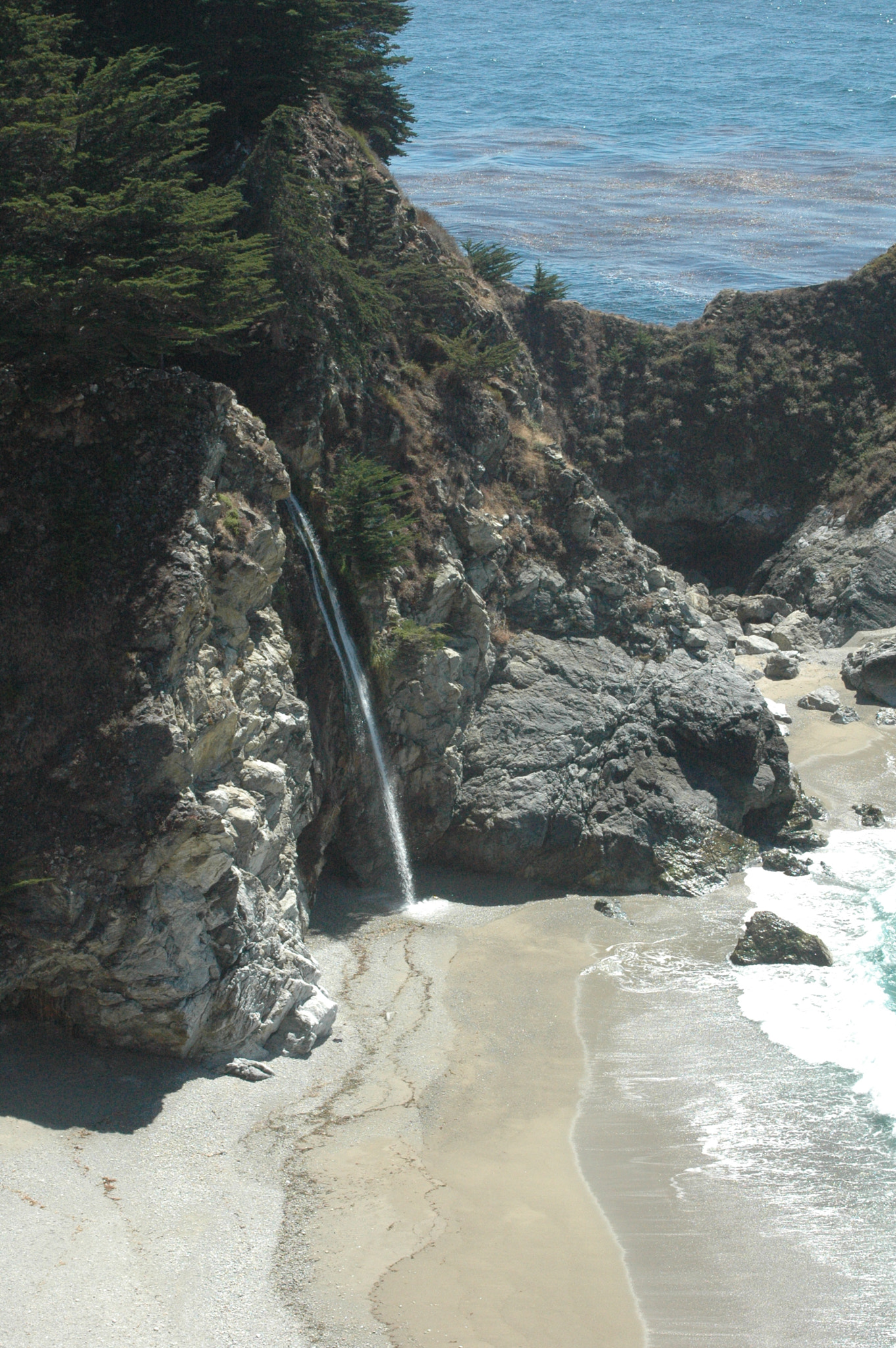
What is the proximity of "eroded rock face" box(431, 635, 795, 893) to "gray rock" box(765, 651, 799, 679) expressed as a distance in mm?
7109

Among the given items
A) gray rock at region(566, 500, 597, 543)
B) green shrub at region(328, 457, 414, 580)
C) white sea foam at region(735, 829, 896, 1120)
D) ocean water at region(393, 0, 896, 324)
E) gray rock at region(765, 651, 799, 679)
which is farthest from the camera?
ocean water at region(393, 0, 896, 324)

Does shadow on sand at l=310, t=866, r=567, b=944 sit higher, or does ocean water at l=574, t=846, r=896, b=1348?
ocean water at l=574, t=846, r=896, b=1348

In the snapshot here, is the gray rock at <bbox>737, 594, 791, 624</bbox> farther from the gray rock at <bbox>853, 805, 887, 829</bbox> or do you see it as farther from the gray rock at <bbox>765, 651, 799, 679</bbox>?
the gray rock at <bbox>853, 805, 887, 829</bbox>

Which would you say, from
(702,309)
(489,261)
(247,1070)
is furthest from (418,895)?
(702,309)

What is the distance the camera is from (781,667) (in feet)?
105

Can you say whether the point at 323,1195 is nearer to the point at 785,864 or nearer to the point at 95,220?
the point at 95,220

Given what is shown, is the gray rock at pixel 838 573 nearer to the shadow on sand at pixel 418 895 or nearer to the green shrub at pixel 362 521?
the shadow on sand at pixel 418 895

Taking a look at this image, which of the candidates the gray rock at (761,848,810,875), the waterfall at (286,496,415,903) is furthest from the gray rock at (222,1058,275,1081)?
the gray rock at (761,848,810,875)

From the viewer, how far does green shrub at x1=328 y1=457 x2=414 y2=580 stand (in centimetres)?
1980

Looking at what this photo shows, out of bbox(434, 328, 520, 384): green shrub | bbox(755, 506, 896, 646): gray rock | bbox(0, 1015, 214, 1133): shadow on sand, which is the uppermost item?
bbox(434, 328, 520, 384): green shrub

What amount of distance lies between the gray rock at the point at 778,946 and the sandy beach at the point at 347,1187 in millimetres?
3250

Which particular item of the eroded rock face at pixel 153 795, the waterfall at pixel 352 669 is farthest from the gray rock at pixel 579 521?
the eroded rock face at pixel 153 795

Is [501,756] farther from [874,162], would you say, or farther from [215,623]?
[874,162]

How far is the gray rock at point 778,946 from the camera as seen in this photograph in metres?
18.9
